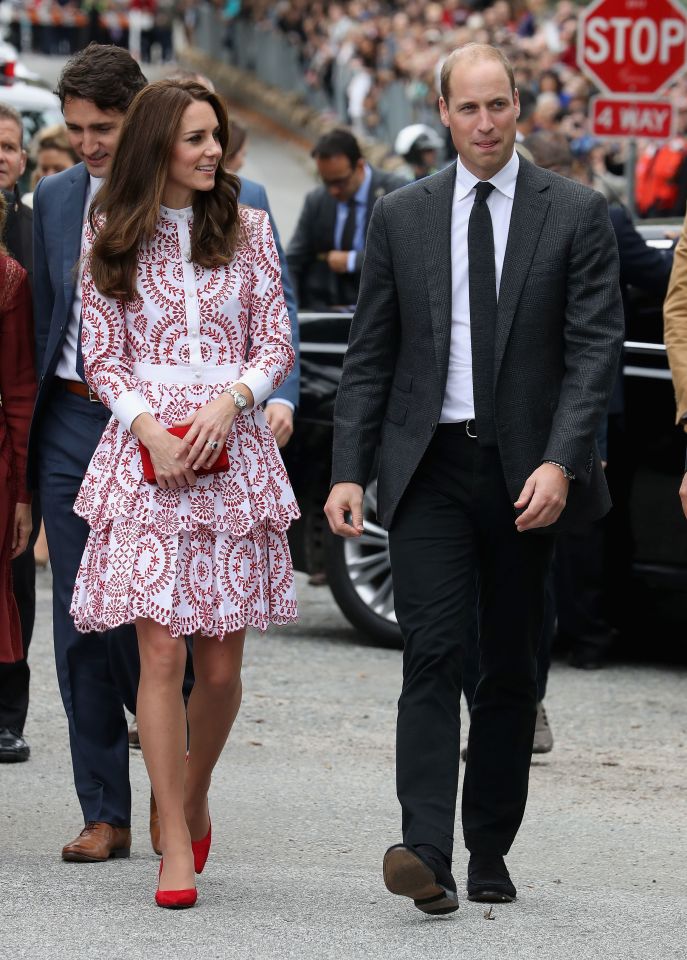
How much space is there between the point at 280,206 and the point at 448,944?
24.5 meters

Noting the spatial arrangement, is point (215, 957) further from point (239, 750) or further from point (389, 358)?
point (239, 750)

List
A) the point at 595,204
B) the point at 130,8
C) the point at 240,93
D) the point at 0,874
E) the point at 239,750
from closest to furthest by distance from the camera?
the point at 595,204
the point at 0,874
the point at 239,750
the point at 240,93
the point at 130,8

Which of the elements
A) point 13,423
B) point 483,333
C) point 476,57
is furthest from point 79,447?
point 476,57

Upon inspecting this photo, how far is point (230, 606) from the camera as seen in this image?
509cm

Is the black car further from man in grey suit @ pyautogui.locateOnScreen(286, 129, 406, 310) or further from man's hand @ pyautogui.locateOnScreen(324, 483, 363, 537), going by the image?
man's hand @ pyautogui.locateOnScreen(324, 483, 363, 537)

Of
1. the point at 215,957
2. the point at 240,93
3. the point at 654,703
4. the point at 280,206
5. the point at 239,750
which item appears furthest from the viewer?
the point at 240,93

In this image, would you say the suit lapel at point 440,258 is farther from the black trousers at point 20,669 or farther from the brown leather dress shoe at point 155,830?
the black trousers at point 20,669

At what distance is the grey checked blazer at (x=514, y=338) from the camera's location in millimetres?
4902

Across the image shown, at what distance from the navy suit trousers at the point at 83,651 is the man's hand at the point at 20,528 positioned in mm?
115

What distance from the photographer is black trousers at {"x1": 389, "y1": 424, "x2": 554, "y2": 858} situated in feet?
16.1

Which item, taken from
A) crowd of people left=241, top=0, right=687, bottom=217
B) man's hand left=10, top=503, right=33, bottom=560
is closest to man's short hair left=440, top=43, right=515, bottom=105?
man's hand left=10, top=503, right=33, bottom=560

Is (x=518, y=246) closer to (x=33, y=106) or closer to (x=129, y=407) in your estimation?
(x=129, y=407)

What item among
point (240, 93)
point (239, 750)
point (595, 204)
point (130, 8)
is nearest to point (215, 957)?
point (595, 204)

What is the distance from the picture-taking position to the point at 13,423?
18.7 feet
